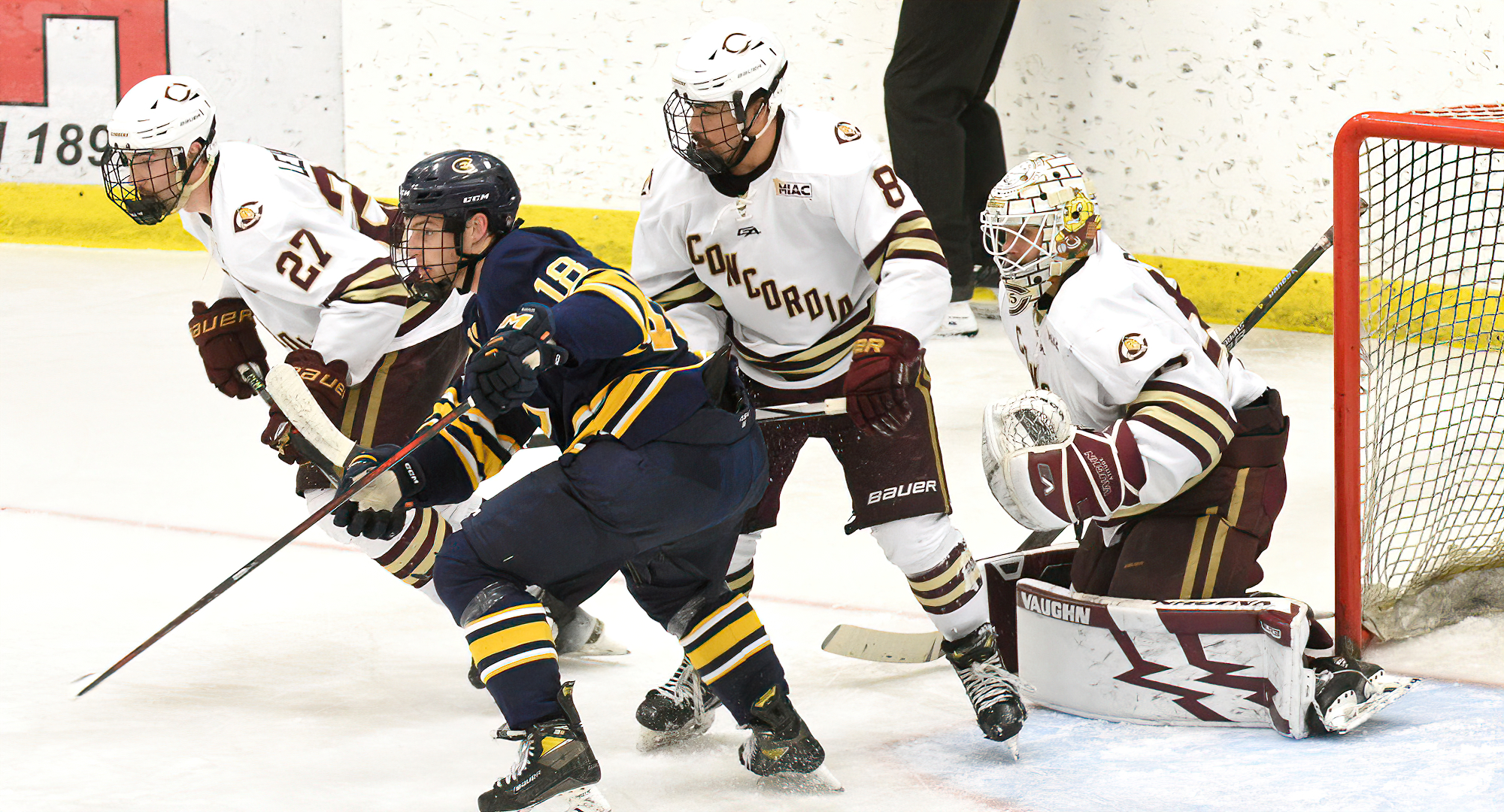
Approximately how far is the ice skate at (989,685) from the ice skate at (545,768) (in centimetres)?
61

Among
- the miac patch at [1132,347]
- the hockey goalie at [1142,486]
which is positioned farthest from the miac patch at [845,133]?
the miac patch at [1132,347]

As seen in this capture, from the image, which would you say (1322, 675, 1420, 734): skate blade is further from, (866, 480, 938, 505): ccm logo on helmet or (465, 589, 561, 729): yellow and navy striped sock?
(465, 589, 561, 729): yellow and navy striped sock

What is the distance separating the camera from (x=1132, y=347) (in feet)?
7.57

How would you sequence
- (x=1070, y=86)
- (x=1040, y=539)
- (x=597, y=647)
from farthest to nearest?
1. (x=1070, y=86)
2. (x=1040, y=539)
3. (x=597, y=647)

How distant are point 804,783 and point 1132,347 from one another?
75 cm

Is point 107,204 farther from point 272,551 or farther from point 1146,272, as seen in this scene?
point 1146,272

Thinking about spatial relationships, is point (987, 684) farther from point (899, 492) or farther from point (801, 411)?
point (801, 411)

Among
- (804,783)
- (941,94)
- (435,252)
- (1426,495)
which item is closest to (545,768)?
(804,783)

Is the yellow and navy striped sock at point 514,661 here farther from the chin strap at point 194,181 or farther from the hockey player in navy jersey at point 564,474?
the chin strap at point 194,181

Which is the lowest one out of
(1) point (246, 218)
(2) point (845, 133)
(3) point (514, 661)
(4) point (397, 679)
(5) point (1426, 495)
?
(4) point (397, 679)

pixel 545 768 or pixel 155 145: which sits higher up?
pixel 155 145

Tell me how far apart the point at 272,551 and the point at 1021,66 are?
4.01m

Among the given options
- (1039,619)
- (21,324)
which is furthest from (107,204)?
(1039,619)

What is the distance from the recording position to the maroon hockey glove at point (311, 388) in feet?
8.80
